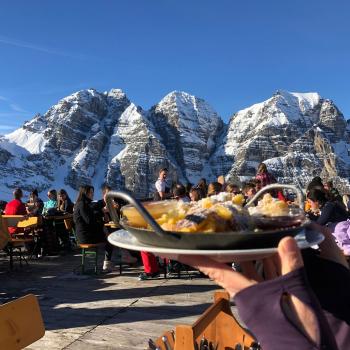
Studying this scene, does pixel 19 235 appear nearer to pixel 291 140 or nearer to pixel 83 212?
pixel 83 212

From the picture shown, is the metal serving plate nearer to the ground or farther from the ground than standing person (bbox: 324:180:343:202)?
nearer to the ground

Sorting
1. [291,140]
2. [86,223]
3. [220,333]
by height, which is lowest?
[220,333]

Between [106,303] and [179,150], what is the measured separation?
638 feet

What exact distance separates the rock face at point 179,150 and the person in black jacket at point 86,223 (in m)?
159

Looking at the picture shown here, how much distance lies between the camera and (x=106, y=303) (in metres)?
4.96

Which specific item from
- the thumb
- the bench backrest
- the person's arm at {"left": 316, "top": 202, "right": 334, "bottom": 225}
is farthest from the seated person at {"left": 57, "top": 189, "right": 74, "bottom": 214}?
the thumb

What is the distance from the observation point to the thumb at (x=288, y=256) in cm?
84

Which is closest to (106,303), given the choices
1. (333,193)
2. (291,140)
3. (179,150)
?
(333,193)

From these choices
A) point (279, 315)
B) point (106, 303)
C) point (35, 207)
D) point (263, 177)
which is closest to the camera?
point (279, 315)

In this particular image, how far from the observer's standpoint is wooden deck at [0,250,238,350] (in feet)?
12.4

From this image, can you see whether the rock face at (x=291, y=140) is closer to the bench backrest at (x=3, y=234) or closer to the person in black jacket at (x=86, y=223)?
the person in black jacket at (x=86, y=223)

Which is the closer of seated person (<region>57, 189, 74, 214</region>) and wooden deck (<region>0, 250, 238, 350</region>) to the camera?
wooden deck (<region>0, 250, 238, 350</region>)

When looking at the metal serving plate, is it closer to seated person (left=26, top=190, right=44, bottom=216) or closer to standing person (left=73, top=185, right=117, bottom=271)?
standing person (left=73, top=185, right=117, bottom=271)

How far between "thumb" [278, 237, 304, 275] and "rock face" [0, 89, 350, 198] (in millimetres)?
165202
